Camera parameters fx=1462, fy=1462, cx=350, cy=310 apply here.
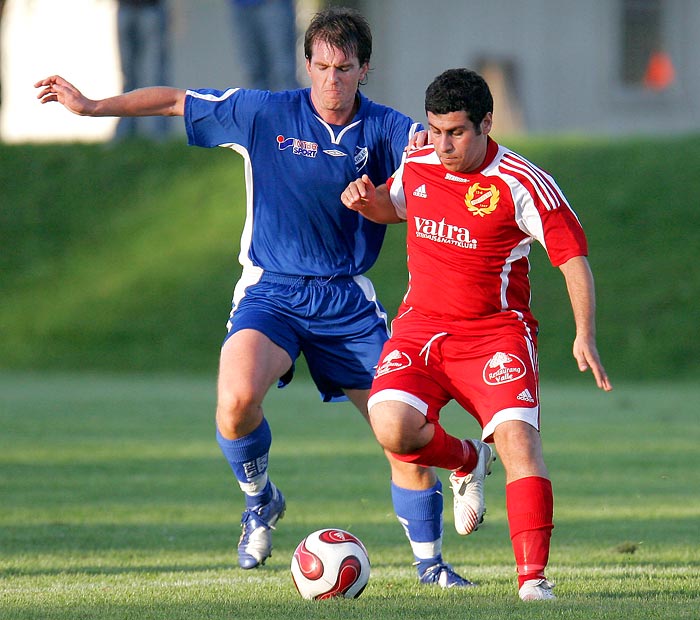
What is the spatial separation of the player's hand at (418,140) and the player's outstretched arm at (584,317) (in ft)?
3.29

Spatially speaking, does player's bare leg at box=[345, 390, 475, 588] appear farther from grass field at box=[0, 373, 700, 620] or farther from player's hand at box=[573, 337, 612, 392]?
player's hand at box=[573, 337, 612, 392]

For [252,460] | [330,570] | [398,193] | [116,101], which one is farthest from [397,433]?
[116,101]

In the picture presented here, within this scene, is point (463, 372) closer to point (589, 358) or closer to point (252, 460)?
point (589, 358)

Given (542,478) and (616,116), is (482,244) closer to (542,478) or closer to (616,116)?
(542,478)

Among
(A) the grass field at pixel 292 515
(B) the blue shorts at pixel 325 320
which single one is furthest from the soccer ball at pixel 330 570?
(B) the blue shorts at pixel 325 320

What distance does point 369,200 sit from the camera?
6.57 meters

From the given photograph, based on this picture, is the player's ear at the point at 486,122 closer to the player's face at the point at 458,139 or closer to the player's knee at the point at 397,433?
the player's face at the point at 458,139

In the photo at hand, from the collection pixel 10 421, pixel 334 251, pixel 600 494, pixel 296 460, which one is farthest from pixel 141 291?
pixel 334 251

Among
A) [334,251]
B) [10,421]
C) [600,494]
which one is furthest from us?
[10,421]

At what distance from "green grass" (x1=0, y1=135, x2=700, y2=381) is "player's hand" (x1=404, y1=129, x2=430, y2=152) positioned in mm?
13005

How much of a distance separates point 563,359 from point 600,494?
33.1 feet

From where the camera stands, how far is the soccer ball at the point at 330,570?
6.01 meters

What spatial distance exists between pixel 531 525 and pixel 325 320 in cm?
182

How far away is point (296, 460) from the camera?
11336 millimetres
